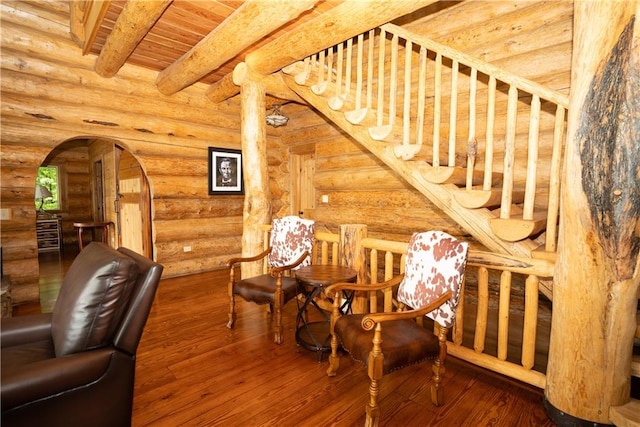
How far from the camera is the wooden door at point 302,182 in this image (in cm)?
611

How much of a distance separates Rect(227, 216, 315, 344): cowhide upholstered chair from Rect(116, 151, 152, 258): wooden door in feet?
7.77

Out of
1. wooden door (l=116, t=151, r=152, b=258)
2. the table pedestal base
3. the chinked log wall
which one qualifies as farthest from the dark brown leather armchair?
wooden door (l=116, t=151, r=152, b=258)

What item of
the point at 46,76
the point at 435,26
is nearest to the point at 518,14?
the point at 435,26

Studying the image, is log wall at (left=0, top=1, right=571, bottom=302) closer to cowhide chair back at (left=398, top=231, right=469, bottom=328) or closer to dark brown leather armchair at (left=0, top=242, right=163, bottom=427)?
cowhide chair back at (left=398, top=231, right=469, bottom=328)

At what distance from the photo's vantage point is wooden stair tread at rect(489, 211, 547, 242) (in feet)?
6.91

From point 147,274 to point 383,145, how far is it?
7.36 ft

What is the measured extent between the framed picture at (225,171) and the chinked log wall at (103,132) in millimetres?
113

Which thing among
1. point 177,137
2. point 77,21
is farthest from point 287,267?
point 77,21

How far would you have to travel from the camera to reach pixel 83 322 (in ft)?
4.54

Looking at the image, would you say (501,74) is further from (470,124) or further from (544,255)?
(544,255)

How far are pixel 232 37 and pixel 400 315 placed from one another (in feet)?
9.58

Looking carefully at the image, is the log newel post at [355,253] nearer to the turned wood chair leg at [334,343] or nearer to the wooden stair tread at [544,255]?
the turned wood chair leg at [334,343]

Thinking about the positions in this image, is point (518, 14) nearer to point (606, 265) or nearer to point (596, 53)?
point (596, 53)

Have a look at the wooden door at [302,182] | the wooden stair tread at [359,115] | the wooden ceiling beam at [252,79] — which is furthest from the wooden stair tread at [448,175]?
the wooden door at [302,182]
